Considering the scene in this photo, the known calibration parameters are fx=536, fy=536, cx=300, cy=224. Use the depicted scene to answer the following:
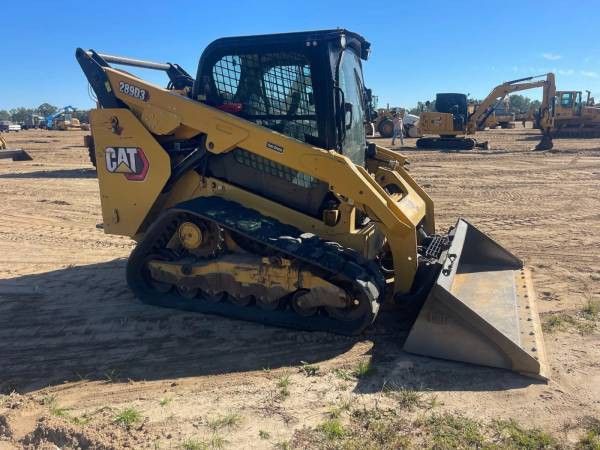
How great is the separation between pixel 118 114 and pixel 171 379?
2607 millimetres

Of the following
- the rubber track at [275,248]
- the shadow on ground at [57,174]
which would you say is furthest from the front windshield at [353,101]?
the shadow on ground at [57,174]

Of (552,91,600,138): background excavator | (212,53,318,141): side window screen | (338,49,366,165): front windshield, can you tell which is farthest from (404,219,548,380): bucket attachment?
(552,91,600,138): background excavator

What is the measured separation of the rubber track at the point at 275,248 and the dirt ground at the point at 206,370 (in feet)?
0.35

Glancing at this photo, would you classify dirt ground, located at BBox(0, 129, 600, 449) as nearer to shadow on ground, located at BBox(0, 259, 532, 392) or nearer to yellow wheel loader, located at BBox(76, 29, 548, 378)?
shadow on ground, located at BBox(0, 259, 532, 392)

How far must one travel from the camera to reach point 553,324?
4.60m

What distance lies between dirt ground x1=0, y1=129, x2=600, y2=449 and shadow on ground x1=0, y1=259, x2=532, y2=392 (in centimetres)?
1

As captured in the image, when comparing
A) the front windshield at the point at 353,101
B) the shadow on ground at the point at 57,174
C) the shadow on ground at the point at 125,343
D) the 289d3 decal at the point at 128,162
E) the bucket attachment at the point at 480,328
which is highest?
the front windshield at the point at 353,101

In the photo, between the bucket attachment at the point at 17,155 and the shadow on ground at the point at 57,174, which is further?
the bucket attachment at the point at 17,155

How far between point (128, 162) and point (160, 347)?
6.10ft

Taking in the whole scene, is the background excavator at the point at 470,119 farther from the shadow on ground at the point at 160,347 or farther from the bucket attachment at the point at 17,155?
the shadow on ground at the point at 160,347

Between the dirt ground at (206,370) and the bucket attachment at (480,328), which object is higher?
the bucket attachment at (480,328)

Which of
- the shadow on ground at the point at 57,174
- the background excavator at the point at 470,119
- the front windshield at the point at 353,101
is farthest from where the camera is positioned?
the background excavator at the point at 470,119

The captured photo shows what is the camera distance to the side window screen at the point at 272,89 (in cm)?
468

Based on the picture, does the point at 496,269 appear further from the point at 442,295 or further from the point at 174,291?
the point at 174,291
